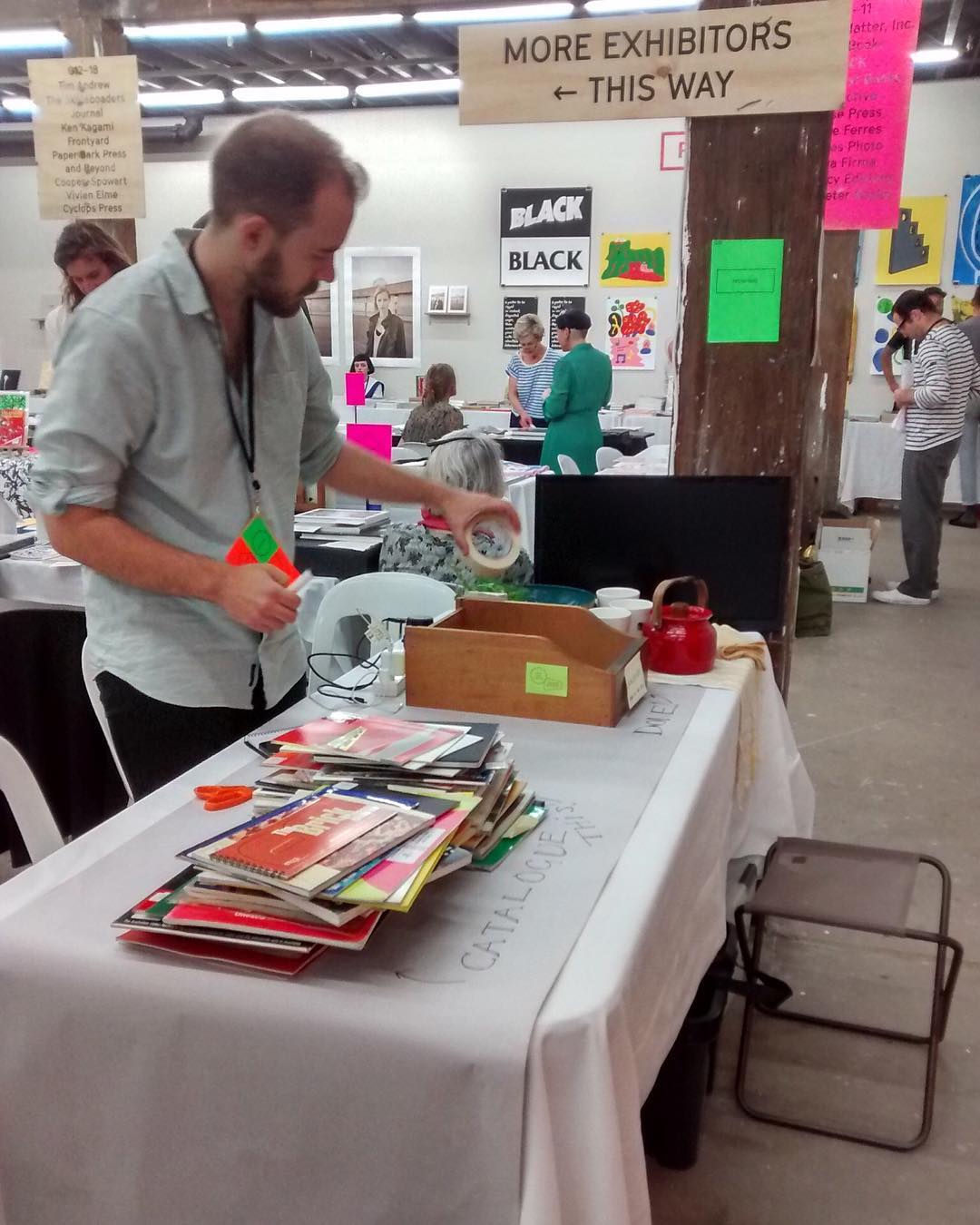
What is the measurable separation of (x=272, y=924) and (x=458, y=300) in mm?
9169

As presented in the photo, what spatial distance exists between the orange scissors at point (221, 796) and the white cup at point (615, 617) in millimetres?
751

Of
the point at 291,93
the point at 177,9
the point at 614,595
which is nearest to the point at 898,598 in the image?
the point at 614,595

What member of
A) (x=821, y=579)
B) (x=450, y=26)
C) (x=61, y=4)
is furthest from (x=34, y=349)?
(x=821, y=579)

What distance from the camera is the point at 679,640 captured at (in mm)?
1886

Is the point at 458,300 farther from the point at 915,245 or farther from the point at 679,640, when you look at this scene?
the point at 679,640

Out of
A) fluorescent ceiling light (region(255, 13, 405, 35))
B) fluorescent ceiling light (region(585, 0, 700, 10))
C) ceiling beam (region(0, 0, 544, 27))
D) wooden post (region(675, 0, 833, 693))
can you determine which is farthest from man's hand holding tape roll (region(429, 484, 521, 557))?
fluorescent ceiling light (region(255, 13, 405, 35))

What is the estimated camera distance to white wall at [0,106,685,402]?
29.3 feet

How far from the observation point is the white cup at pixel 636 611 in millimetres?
1904

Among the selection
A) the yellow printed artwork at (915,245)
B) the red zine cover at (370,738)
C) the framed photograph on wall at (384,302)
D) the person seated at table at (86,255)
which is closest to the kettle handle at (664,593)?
the red zine cover at (370,738)

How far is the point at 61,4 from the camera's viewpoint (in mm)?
3746

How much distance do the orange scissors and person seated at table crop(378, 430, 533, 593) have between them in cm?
121

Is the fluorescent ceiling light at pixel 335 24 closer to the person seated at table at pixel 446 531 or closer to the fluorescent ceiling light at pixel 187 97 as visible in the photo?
the fluorescent ceiling light at pixel 187 97

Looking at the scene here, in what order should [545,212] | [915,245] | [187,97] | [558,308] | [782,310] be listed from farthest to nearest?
[558,308] < [545,212] < [187,97] < [915,245] < [782,310]

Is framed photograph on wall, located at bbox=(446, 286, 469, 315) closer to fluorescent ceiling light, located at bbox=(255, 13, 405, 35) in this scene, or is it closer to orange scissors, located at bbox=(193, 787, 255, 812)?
fluorescent ceiling light, located at bbox=(255, 13, 405, 35)
